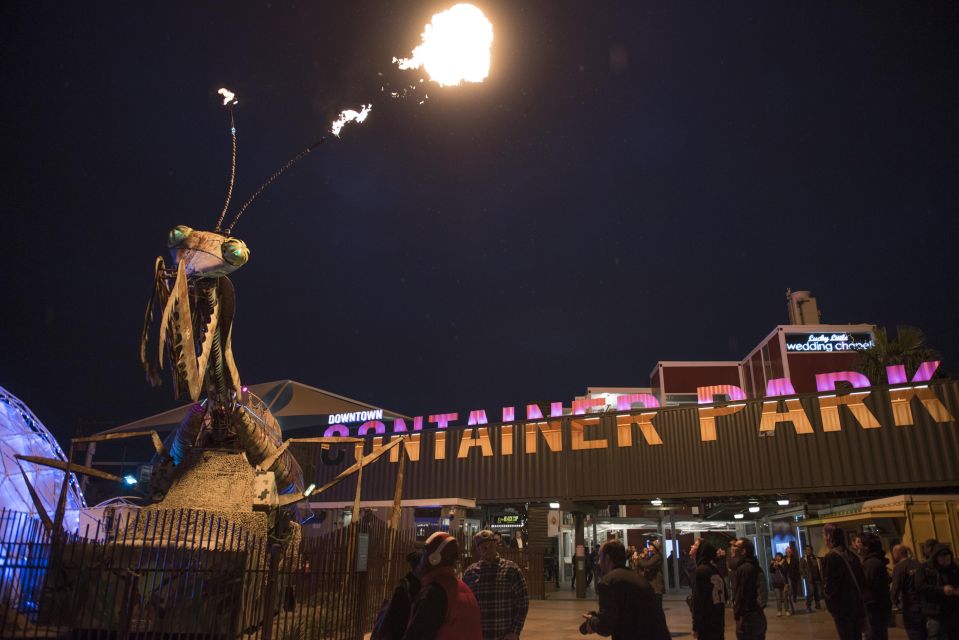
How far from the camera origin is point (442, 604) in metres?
3.42

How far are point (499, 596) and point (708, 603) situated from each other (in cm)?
283

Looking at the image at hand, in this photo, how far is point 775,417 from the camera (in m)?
20.1

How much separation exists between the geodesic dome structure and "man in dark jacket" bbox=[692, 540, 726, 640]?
13262 mm

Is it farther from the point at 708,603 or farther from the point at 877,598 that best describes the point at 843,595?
the point at 708,603

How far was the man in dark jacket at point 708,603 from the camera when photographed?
6.32m

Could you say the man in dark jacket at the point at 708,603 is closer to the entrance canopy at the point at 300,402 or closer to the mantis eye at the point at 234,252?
the mantis eye at the point at 234,252

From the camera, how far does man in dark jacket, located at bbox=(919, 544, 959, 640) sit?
6.73 m

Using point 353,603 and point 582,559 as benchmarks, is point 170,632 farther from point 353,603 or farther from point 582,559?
point 582,559

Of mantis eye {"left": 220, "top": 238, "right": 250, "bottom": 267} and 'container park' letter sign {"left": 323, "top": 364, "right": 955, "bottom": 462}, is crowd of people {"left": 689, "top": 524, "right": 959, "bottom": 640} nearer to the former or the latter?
mantis eye {"left": 220, "top": 238, "right": 250, "bottom": 267}

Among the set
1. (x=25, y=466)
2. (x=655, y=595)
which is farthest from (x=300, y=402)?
(x=655, y=595)

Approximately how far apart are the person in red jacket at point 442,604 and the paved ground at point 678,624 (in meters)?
9.29

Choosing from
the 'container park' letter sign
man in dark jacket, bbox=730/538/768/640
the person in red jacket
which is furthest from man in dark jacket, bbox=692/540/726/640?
the 'container park' letter sign

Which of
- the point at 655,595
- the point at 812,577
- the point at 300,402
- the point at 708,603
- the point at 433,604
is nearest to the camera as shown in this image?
the point at 433,604

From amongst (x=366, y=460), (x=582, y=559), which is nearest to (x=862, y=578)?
(x=366, y=460)
